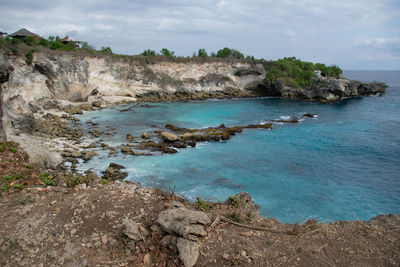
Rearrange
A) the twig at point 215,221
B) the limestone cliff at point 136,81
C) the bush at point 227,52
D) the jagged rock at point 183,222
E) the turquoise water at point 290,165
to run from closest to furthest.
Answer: the jagged rock at point 183,222 < the twig at point 215,221 < the turquoise water at point 290,165 < the limestone cliff at point 136,81 < the bush at point 227,52

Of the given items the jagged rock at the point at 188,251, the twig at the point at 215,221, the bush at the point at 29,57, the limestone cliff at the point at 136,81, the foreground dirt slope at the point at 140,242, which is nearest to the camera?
the jagged rock at the point at 188,251

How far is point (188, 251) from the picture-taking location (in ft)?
17.8

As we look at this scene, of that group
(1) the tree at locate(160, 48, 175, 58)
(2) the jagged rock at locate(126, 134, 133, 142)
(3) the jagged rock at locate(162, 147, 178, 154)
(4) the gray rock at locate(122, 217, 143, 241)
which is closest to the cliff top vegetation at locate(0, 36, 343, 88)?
(1) the tree at locate(160, 48, 175, 58)

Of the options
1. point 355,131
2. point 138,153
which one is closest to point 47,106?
point 138,153

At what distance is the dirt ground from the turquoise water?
425 centimetres

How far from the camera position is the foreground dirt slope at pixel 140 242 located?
5566 mm

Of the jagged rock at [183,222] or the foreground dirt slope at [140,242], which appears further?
the jagged rock at [183,222]

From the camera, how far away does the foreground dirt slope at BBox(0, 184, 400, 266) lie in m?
5.57

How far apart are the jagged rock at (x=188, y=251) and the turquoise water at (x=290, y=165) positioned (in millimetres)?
5568

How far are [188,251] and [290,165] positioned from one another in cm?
Result: 1529

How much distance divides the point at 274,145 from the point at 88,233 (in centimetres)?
1974

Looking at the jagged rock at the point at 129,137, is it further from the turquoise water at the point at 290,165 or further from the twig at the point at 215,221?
the twig at the point at 215,221

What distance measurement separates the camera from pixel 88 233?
6.19 m

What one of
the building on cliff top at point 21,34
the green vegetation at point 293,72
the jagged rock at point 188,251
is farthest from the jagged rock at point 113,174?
the green vegetation at point 293,72
